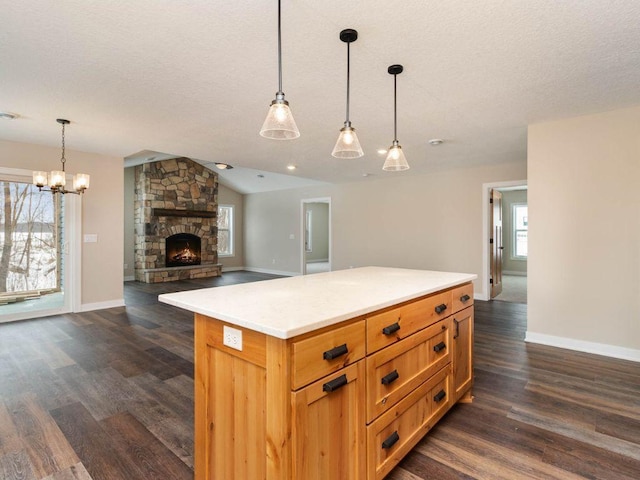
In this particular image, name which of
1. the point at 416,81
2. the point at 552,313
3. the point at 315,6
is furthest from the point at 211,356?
the point at 552,313

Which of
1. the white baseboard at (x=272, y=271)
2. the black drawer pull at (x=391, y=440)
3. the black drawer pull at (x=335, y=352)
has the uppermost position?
the black drawer pull at (x=335, y=352)

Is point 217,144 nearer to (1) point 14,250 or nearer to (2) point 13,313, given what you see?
(1) point 14,250

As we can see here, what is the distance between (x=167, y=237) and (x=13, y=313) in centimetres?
414

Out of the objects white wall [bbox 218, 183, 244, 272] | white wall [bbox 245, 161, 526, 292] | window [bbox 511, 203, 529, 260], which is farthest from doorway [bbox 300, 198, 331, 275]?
window [bbox 511, 203, 529, 260]

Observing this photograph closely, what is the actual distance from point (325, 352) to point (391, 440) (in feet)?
2.30

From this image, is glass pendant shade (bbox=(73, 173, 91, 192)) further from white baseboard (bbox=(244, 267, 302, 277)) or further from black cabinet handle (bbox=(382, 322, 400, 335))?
white baseboard (bbox=(244, 267, 302, 277))

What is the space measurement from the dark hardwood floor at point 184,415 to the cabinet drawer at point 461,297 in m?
0.71

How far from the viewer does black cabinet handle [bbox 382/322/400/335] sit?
1.58 m

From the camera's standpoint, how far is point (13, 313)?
178 inches

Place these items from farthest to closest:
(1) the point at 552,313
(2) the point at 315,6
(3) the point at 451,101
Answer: (1) the point at 552,313, (3) the point at 451,101, (2) the point at 315,6

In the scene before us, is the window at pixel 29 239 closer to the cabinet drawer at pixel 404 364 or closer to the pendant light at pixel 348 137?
the pendant light at pixel 348 137

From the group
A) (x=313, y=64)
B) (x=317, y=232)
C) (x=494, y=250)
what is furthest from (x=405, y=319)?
(x=317, y=232)

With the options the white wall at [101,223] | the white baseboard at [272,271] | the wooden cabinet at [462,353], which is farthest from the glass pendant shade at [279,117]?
the white baseboard at [272,271]

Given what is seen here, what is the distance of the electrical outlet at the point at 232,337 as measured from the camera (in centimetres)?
133
